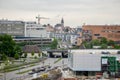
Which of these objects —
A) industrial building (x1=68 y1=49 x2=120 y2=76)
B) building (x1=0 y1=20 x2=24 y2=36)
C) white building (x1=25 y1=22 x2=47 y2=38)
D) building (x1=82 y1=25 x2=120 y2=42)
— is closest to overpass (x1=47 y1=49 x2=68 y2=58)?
building (x1=82 y1=25 x2=120 y2=42)

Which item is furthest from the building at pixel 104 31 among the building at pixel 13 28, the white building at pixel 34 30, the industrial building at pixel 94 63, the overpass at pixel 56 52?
the industrial building at pixel 94 63

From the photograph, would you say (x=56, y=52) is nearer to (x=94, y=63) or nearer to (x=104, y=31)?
(x=104, y=31)

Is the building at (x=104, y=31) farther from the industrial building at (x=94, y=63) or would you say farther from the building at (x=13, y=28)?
the industrial building at (x=94, y=63)

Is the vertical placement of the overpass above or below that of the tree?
below

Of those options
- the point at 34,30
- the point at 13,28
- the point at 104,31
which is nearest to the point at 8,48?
the point at 104,31

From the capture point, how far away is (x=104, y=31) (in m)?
58.7

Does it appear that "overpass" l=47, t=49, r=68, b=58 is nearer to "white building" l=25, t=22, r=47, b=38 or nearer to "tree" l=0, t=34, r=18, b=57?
"tree" l=0, t=34, r=18, b=57

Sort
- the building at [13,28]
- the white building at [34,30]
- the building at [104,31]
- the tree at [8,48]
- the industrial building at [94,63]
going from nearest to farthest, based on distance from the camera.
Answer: the industrial building at [94,63], the tree at [8,48], the building at [104,31], the building at [13,28], the white building at [34,30]

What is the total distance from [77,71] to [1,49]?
46.9 ft

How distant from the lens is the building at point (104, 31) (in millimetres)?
58312

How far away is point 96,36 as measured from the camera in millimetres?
59375

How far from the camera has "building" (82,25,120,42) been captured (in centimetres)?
5831

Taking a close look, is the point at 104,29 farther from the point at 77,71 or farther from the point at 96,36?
the point at 77,71

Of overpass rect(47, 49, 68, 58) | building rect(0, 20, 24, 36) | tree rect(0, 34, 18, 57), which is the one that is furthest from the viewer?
building rect(0, 20, 24, 36)
